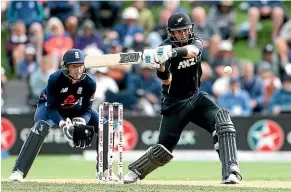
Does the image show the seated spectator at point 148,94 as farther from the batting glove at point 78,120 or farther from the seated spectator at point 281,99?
the batting glove at point 78,120

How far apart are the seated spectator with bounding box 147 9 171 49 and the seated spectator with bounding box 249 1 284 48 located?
1.85 metres

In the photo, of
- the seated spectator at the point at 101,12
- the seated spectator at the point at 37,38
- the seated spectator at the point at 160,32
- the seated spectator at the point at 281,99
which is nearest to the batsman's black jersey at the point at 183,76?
the seated spectator at the point at 281,99

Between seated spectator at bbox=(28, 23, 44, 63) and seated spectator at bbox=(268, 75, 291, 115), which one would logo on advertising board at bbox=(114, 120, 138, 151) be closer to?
seated spectator at bbox=(268, 75, 291, 115)

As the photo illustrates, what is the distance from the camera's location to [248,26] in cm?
1917

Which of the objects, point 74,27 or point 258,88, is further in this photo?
point 74,27

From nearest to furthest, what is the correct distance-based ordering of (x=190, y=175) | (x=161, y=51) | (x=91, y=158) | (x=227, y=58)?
(x=161, y=51) < (x=190, y=175) < (x=91, y=158) < (x=227, y=58)

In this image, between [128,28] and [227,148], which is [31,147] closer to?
[227,148]

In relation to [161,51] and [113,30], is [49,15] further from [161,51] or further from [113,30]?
[161,51]

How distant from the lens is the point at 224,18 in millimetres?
18828

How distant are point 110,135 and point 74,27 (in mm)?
8859

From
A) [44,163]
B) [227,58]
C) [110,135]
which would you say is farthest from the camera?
[227,58]

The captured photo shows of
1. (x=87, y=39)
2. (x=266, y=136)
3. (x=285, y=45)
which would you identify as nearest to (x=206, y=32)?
(x=285, y=45)

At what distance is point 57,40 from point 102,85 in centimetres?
187

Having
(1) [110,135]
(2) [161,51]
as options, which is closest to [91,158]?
(1) [110,135]
